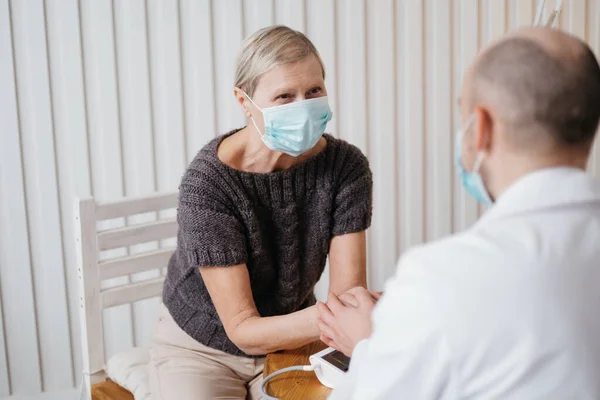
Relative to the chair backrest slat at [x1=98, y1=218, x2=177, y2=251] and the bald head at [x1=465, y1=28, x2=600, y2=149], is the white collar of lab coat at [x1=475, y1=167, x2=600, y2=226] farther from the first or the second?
the chair backrest slat at [x1=98, y1=218, x2=177, y2=251]

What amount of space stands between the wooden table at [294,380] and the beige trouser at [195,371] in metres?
0.22

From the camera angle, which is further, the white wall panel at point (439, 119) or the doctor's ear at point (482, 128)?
the white wall panel at point (439, 119)

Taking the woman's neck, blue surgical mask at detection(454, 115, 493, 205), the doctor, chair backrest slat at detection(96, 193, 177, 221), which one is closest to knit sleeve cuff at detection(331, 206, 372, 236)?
the woman's neck

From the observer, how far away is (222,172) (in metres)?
1.75

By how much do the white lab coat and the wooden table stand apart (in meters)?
0.42

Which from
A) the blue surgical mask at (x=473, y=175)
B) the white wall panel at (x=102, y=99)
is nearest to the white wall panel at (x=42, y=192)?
A: the white wall panel at (x=102, y=99)

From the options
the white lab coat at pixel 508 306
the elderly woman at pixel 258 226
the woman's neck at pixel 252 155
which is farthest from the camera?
the woman's neck at pixel 252 155

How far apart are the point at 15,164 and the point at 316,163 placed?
1.14 meters

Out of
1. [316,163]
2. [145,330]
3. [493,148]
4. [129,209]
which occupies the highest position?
[493,148]

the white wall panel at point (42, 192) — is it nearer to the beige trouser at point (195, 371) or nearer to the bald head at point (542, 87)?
the beige trouser at point (195, 371)

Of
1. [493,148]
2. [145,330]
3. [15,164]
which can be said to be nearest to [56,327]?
[145,330]

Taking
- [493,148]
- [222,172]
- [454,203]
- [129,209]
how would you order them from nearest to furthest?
[493,148] → [222,172] → [129,209] → [454,203]

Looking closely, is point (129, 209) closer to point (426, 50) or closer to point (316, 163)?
point (316, 163)

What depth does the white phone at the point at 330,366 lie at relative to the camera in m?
1.35
